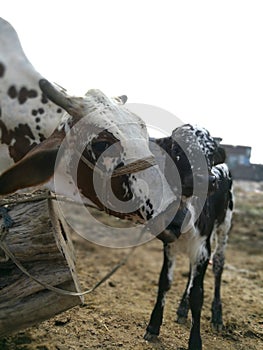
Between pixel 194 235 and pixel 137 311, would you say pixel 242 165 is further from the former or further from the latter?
pixel 194 235

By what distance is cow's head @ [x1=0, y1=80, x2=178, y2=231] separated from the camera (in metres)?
2.91

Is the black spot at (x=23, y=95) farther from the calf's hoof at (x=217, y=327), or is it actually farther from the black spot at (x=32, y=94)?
the calf's hoof at (x=217, y=327)

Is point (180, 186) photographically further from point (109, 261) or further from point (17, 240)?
point (109, 261)

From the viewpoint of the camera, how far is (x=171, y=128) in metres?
4.24

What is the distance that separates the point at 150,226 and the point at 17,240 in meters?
1.02

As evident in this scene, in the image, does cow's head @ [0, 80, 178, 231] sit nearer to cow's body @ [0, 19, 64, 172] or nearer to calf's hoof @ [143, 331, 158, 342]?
cow's body @ [0, 19, 64, 172]

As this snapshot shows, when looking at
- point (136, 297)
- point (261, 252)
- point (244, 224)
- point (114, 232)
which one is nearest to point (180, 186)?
point (136, 297)

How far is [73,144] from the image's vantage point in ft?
9.87

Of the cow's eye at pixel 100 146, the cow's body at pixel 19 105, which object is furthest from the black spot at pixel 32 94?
the cow's eye at pixel 100 146

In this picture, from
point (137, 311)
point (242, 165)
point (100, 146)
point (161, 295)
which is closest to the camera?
point (100, 146)

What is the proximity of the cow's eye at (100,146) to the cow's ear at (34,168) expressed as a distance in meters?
0.24

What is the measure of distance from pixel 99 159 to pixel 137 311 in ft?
8.64

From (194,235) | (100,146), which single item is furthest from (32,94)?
(194,235)

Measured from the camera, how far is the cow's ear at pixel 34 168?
298 cm
